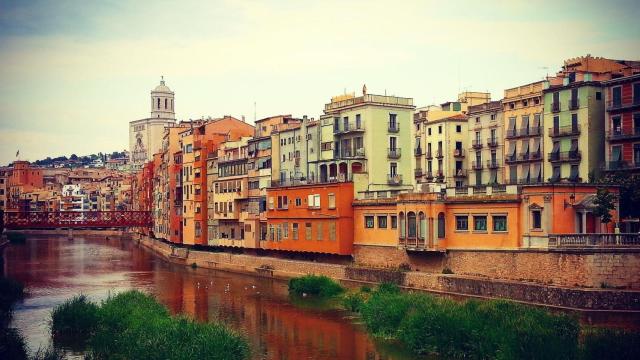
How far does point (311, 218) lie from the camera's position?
178 ft

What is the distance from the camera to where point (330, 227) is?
5200cm

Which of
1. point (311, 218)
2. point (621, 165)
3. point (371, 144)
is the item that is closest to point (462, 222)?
point (371, 144)

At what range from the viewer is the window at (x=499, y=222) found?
3971cm

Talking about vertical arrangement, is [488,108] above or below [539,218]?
above

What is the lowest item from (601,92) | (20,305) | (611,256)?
(20,305)

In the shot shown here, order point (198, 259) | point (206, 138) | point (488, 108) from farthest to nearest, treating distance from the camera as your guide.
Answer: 1. point (206, 138)
2. point (198, 259)
3. point (488, 108)

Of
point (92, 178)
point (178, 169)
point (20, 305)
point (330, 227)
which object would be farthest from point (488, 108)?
point (92, 178)

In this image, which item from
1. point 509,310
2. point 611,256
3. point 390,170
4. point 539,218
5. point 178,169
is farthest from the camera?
point 178,169

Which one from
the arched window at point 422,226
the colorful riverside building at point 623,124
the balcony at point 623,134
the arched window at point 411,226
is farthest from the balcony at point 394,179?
the balcony at point 623,134

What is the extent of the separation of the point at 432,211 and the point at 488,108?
76.7 feet

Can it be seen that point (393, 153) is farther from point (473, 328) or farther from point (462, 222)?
point (473, 328)

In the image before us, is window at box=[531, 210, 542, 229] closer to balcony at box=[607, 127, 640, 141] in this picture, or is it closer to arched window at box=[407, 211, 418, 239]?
arched window at box=[407, 211, 418, 239]

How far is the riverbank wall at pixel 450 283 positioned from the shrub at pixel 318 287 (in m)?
1.78

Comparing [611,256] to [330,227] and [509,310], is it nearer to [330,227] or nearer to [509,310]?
[509,310]
